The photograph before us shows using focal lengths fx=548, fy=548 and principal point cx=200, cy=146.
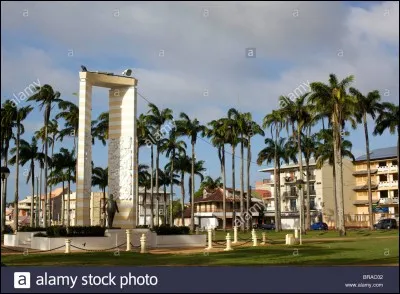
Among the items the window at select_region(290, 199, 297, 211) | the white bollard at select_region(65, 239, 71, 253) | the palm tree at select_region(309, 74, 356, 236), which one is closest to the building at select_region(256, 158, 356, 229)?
the window at select_region(290, 199, 297, 211)

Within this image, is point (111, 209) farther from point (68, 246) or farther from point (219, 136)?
point (219, 136)

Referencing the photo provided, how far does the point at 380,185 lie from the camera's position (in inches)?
3519

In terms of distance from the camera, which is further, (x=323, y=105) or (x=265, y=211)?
(x=265, y=211)

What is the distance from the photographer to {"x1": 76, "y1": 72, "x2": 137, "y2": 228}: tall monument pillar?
34781 millimetres

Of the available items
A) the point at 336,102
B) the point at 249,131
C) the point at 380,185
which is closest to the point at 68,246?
the point at 336,102

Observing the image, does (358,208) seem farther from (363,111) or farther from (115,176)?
(115,176)

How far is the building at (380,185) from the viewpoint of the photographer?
8669 cm

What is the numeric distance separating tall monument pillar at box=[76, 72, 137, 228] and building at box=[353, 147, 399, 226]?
189ft

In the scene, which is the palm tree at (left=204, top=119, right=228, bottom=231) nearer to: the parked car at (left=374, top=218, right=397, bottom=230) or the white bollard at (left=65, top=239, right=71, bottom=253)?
the parked car at (left=374, top=218, right=397, bottom=230)

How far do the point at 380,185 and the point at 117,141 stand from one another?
63238 mm

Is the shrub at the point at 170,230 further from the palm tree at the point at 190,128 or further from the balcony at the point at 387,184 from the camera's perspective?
the balcony at the point at 387,184

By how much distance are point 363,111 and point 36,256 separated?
1581 inches

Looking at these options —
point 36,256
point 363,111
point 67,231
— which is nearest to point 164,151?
point 363,111

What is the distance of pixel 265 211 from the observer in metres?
98.0
